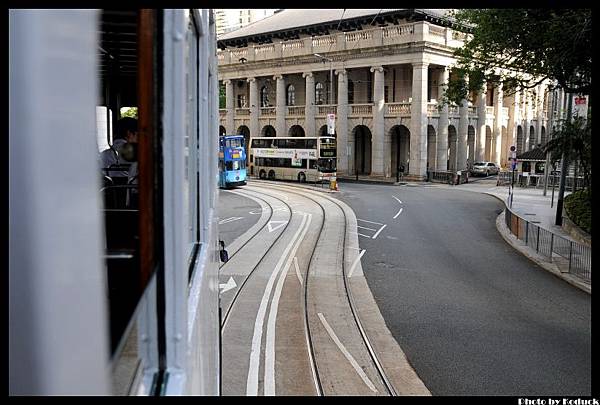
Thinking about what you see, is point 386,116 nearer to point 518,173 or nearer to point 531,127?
point 518,173

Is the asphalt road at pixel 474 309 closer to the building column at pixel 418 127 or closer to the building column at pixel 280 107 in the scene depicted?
the building column at pixel 418 127

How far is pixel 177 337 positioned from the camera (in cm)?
221

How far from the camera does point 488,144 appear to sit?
5491 centimetres

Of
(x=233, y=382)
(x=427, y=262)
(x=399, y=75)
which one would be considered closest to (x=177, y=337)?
(x=233, y=382)

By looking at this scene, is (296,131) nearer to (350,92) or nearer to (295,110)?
(295,110)

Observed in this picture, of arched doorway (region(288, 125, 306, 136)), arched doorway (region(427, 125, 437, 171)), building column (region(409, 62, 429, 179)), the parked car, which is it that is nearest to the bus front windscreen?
building column (region(409, 62, 429, 179))

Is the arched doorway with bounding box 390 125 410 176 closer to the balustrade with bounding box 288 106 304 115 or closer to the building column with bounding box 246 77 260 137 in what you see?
the balustrade with bounding box 288 106 304 115

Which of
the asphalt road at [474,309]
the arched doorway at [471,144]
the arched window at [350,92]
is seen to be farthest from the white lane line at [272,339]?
the arched doorway at [471,144]

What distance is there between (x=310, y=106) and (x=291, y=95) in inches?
175

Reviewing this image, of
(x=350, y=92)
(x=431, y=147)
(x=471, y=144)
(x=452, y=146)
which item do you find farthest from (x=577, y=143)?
(x=471, y=144)

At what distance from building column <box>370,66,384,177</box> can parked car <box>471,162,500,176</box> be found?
7.29 metres

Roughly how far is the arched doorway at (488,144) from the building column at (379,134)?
10.5 metres

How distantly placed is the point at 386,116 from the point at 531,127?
19.7 metres

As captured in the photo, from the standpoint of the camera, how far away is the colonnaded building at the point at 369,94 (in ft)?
151
